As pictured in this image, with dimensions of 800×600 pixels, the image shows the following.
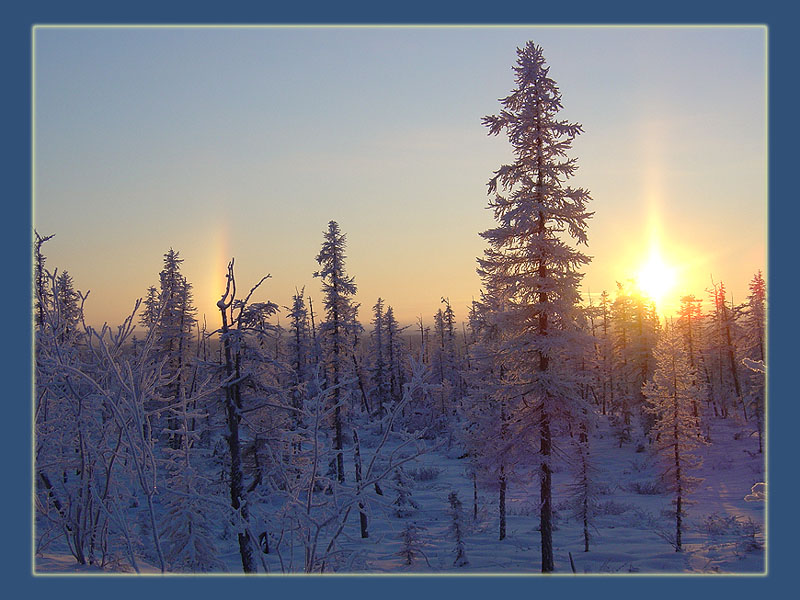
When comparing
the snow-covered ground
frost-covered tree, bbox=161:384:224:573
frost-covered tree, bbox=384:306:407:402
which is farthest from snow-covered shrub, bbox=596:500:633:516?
frost-covered tree, bbox=384:306:407:402

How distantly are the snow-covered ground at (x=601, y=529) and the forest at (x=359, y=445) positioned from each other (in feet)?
0.50

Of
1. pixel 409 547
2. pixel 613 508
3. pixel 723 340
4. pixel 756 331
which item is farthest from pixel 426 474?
pixel 723 340

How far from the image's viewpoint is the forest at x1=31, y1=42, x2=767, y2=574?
673 cm

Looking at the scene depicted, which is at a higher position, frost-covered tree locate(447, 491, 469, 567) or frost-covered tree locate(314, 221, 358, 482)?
frost-covered tree locate(314, 221, 358, 482)

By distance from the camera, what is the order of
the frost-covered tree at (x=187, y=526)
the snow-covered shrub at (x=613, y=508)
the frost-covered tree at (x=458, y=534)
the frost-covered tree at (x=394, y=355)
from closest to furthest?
the frost-covered tree at (x=187, y=526) < the frost-covered tree at (x=458, y=534) < the snow-covered shrub at (x=613, y=508) < the frost-covered tree at (x=394, y=355)

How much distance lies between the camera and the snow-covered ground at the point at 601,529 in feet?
53.6

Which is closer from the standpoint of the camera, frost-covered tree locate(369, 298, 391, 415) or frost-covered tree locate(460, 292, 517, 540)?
frost-covered tree locate(460, 292, 517, 540)

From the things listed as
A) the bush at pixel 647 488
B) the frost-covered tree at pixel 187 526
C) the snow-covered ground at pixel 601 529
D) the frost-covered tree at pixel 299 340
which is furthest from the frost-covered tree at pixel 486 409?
the frost-covered tree at pixel 299 340

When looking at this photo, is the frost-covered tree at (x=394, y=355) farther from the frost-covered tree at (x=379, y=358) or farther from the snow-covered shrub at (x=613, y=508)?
the snow-covered shrub at (x=613, y=508)

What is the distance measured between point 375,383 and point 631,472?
3329 centimetres

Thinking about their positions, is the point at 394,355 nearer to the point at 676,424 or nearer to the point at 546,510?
the point at 676,424

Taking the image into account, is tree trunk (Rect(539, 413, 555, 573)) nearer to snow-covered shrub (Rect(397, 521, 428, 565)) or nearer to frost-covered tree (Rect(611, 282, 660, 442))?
snow-covered shrub (Rect(397, 521, 428, 565))

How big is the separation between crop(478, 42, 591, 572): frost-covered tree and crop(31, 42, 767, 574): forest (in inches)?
2.2

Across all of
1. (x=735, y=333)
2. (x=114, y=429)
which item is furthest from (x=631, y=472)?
(x=114, y=429)
